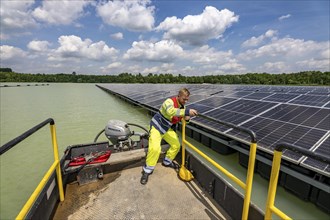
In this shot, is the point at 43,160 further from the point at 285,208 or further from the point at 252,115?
the point at 252,115

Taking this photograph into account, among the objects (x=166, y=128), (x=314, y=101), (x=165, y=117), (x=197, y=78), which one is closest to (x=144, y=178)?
(x=166, y=128)

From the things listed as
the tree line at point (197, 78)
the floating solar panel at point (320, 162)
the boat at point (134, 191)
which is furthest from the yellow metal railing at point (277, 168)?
the tree line at point (197, 78)

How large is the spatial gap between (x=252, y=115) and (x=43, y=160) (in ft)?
24.5

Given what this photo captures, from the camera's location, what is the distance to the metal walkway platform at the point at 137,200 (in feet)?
7.88

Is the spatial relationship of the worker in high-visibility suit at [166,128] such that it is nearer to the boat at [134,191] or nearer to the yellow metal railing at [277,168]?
the boat at [134,191]

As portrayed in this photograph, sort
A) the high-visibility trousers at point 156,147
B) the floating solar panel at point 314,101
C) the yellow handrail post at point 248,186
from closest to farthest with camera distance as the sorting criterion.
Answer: the yellow handrail post at point 248,186
the high-visibility trousers at point 156,147
the floating solar panel at point 314,101

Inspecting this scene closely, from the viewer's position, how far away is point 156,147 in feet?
10.6

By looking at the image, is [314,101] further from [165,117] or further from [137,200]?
[137,200]

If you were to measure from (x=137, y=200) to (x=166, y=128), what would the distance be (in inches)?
54.4

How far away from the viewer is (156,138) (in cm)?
334

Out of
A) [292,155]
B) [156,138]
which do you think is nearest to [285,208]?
[292,155]

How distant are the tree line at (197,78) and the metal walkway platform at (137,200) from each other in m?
54.2

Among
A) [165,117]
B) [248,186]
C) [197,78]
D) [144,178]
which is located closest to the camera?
[248,186]

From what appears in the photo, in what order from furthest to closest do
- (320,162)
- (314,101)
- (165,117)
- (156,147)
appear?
(314,101) → (165,117) → (320,162) → (156,147)
